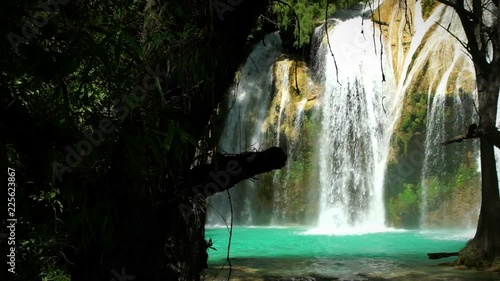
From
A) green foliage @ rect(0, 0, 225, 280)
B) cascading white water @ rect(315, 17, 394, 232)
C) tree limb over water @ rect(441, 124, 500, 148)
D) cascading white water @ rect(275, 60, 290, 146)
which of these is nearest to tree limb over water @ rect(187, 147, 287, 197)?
green foliage @ rect(0, 0, 225, 280)

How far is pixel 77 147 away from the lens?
1.71 meters

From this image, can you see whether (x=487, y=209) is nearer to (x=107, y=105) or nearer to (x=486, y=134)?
(x=486, y=134)

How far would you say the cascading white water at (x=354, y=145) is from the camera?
1897 cm

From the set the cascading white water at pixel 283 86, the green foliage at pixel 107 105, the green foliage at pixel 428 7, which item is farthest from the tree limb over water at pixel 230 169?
the green foliage at pixel 428 7

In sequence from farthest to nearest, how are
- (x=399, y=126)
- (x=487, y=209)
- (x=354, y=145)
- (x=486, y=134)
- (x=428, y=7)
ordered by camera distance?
1. (x=428, y=7)
2. (x=354, y=145)
3. (x=399, y=126)
4. (x=487, y=209)
5. (x=486, y=134)

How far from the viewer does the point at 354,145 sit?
64.1ft

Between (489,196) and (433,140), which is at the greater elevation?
(433,140)

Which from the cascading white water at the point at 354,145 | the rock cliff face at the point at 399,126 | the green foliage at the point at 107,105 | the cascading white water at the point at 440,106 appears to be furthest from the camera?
the cascading white water at the point at 354,145

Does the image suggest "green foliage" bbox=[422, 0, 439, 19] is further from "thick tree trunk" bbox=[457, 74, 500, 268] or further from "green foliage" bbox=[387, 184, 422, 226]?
"thick tree trunk" bbox=[457, 74, 500, 268]

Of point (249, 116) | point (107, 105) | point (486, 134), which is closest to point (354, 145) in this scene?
point (249, 116)

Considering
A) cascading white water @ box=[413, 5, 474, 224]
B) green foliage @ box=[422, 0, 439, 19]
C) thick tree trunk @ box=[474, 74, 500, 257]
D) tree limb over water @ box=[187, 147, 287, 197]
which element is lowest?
tree limb over water @ box=[187, 147, 287, 197]

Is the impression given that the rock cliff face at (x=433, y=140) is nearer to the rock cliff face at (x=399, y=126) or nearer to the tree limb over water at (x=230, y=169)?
the rock cliff face at (x=399, y=126)

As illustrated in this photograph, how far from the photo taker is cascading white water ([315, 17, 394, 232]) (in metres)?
19.0

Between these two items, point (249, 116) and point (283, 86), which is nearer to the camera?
point (283, 86)
